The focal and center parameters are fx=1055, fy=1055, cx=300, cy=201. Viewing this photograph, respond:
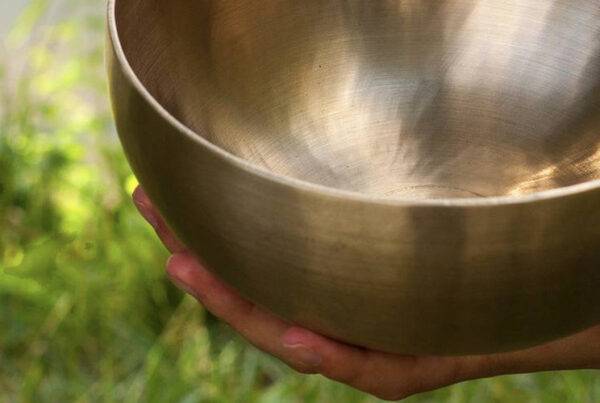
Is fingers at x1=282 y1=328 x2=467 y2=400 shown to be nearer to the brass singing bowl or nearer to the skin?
the skin

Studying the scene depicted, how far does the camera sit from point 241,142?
1012 millimetres

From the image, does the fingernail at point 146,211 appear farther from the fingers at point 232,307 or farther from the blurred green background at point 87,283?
the blurred green background at point 87,283

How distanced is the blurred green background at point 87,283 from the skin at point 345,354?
39cm

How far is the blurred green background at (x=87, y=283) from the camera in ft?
4.43

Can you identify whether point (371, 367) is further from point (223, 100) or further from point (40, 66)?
point (40, 66)

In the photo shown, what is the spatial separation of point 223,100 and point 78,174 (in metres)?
0.70

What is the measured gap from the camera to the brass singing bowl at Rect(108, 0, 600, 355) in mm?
601

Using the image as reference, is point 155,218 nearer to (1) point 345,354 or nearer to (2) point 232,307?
(2) point 232,307

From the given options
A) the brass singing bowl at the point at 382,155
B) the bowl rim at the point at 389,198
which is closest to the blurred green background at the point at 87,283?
the brass singing bowl at the point at 382,155

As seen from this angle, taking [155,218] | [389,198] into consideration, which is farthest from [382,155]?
[389,198]

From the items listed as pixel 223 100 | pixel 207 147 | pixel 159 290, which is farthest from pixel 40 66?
pixel 207 147

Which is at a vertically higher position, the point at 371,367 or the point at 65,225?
the point at 371,367

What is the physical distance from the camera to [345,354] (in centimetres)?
83

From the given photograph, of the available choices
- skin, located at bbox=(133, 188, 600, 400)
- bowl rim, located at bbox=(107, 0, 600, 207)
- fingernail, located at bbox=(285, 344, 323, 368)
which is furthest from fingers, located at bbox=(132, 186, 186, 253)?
bowl rim, located at bbox=(107, 0, 600, 207)
